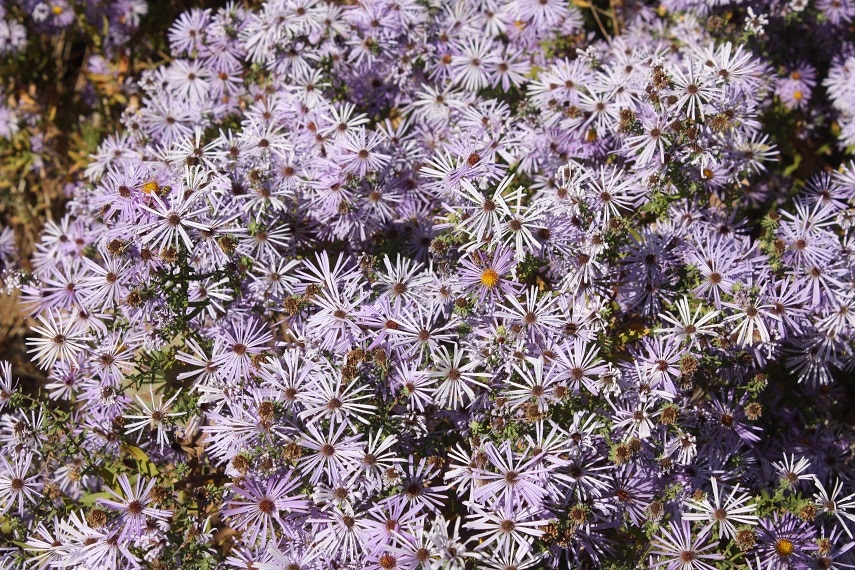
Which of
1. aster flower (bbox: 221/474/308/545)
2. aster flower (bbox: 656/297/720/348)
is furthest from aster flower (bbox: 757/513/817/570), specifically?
aster flower (bbox: 221/474/308/545)

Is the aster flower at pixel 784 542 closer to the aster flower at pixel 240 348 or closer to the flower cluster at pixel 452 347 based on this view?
the flower cluster at pixel 452 347

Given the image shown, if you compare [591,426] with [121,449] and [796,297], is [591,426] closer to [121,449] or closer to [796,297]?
[796,297]

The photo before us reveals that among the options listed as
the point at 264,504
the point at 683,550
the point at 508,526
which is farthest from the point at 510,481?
the point at 264,504

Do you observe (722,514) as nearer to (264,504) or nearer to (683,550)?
(683,550)

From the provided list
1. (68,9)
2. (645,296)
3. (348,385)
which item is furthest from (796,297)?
(68,9)

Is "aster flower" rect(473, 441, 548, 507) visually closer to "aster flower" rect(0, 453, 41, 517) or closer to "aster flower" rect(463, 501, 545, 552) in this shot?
"aster flower" rect(463, 501, 545, 552)

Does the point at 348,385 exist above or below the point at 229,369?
above

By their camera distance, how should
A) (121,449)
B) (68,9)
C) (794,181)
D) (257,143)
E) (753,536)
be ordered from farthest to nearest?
(68,9) < (794,181) < (257,143) < (121,449) < (753,536)
